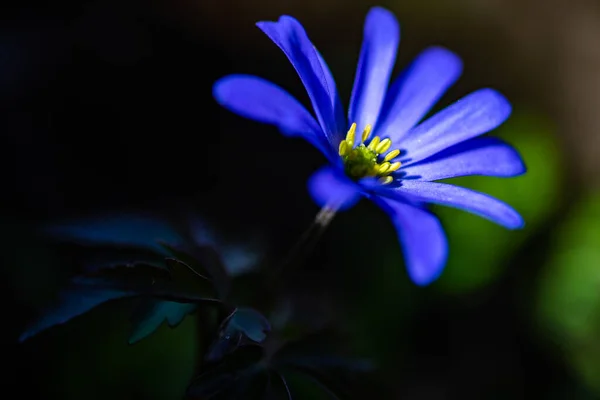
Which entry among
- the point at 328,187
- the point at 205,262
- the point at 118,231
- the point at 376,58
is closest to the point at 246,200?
the point at 118,231

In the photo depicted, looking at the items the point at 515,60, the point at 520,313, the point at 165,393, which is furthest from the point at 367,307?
the point at 515,60

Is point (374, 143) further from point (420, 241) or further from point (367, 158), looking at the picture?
point (420, 241)

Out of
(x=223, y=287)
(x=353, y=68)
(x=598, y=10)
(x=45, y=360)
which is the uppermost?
(x=598, y=10)

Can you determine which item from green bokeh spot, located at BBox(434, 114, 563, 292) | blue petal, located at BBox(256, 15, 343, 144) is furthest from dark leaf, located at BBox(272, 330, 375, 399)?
green bokeh spot, located at BBox(434, 114, 563, 292)

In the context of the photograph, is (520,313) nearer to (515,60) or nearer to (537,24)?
(515,60)

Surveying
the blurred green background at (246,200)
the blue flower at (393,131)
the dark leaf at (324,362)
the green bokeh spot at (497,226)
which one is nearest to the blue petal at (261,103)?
the blue flower at (393,131)

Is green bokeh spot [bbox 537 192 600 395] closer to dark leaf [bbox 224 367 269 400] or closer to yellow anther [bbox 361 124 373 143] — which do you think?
yellow anther [bbox 361 124 373 143]

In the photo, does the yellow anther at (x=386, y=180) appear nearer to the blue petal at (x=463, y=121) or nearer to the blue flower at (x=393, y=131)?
the blue flower at (x=393, y=131)
